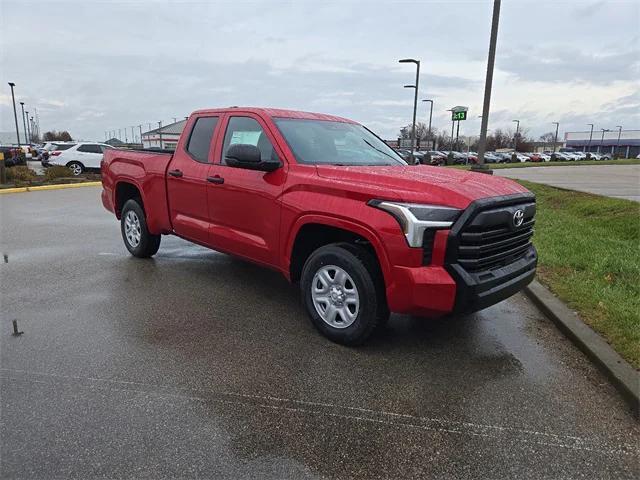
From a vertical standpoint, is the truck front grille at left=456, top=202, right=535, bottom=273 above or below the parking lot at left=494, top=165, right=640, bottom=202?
above

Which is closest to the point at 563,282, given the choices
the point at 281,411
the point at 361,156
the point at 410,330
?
the point at 410,330

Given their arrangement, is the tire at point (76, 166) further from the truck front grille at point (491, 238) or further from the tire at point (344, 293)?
the truck front grille at point (491, 238)

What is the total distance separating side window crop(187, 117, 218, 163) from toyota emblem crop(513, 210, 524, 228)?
3.11 metres

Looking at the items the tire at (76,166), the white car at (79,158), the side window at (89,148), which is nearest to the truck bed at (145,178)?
the white car at (79,158)

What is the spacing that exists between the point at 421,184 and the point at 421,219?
0.31 m

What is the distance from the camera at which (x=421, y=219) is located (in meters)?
3.25

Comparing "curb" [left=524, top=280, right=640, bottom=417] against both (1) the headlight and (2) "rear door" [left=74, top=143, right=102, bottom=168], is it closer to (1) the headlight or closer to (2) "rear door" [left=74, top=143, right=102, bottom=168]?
(1) the headlight

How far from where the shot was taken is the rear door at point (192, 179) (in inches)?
201

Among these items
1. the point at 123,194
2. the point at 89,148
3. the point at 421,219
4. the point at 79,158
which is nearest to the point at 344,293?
the point at 421,219

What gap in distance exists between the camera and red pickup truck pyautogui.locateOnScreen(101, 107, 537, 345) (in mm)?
3293

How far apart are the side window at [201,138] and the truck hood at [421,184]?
171 cm

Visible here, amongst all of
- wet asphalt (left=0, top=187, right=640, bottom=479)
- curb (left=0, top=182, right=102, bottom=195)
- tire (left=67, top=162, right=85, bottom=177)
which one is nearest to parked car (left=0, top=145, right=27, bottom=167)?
tire (left=67, top=162, right=85, bottom=177)

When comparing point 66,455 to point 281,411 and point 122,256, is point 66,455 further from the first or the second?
point 122,256

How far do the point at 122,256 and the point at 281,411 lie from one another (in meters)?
4.61
